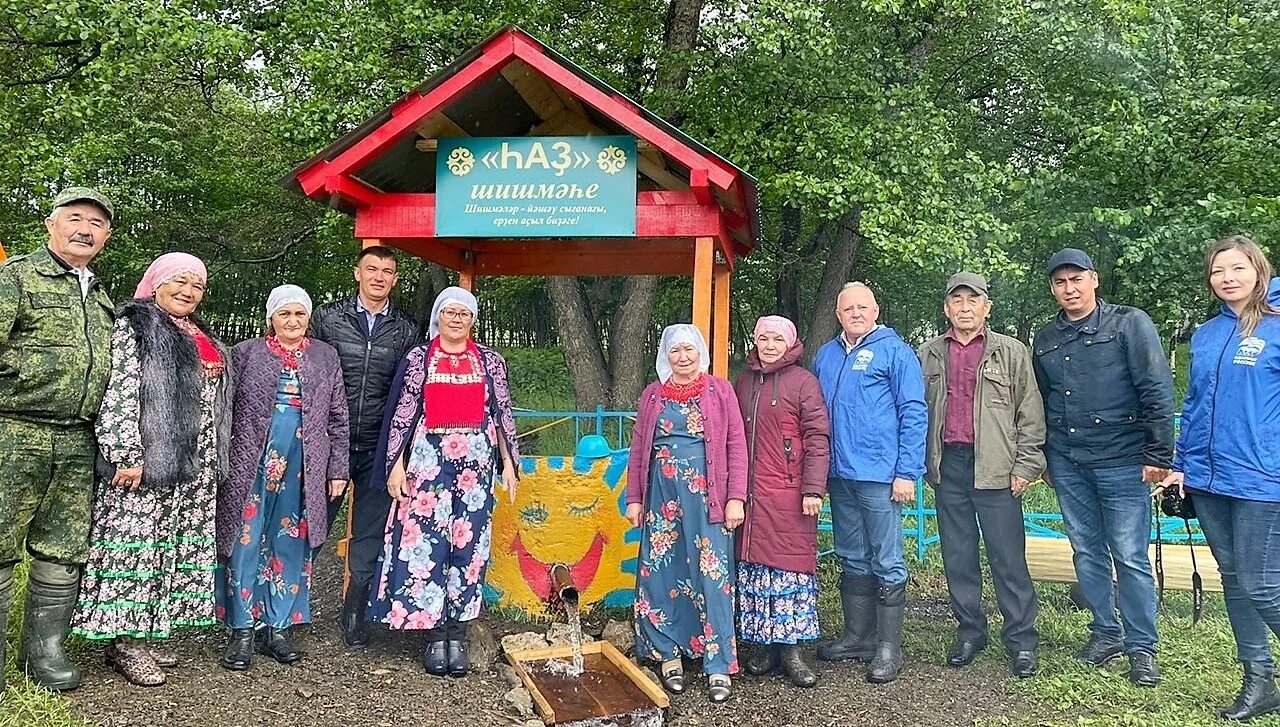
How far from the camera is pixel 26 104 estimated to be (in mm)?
7195

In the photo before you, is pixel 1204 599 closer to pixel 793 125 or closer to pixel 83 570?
pixel 793 125

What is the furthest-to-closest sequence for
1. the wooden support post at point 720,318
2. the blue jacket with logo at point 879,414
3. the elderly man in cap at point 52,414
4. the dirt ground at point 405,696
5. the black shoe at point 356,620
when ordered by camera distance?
the wooden support post at point 720,318 < the black shoe at point 356,620 < the blue jacket with logo at point 879,414 < the dirt ground at point 405,696 < the elderly man in cap at point 52,414

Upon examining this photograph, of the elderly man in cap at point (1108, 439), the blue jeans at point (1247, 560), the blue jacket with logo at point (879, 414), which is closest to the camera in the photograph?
the blue jeans at point (1247, 560)

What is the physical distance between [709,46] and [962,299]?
6321 mm

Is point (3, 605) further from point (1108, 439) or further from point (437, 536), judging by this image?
point (1108, 439)

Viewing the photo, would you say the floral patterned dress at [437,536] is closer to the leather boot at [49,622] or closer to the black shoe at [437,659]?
the black shoe at [437,659]

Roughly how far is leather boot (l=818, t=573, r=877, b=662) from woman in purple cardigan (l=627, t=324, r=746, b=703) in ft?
2.41

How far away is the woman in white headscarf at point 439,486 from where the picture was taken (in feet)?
13.1

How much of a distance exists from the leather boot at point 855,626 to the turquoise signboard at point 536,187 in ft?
7.52

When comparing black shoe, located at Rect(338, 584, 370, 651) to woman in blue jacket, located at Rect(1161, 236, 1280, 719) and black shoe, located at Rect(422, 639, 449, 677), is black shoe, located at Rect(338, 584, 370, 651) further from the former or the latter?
woman in blue jacket, located at Rect(1161, 236, 1280, 719)

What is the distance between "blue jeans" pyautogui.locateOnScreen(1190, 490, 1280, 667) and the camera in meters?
3.42

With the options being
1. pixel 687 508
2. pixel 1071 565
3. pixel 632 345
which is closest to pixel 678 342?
pixel 687 508

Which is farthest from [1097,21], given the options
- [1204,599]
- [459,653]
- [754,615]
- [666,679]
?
[459,653]

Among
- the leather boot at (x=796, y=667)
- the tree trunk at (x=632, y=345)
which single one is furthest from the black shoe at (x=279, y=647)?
the tree trunk at (x=632, y=345)
